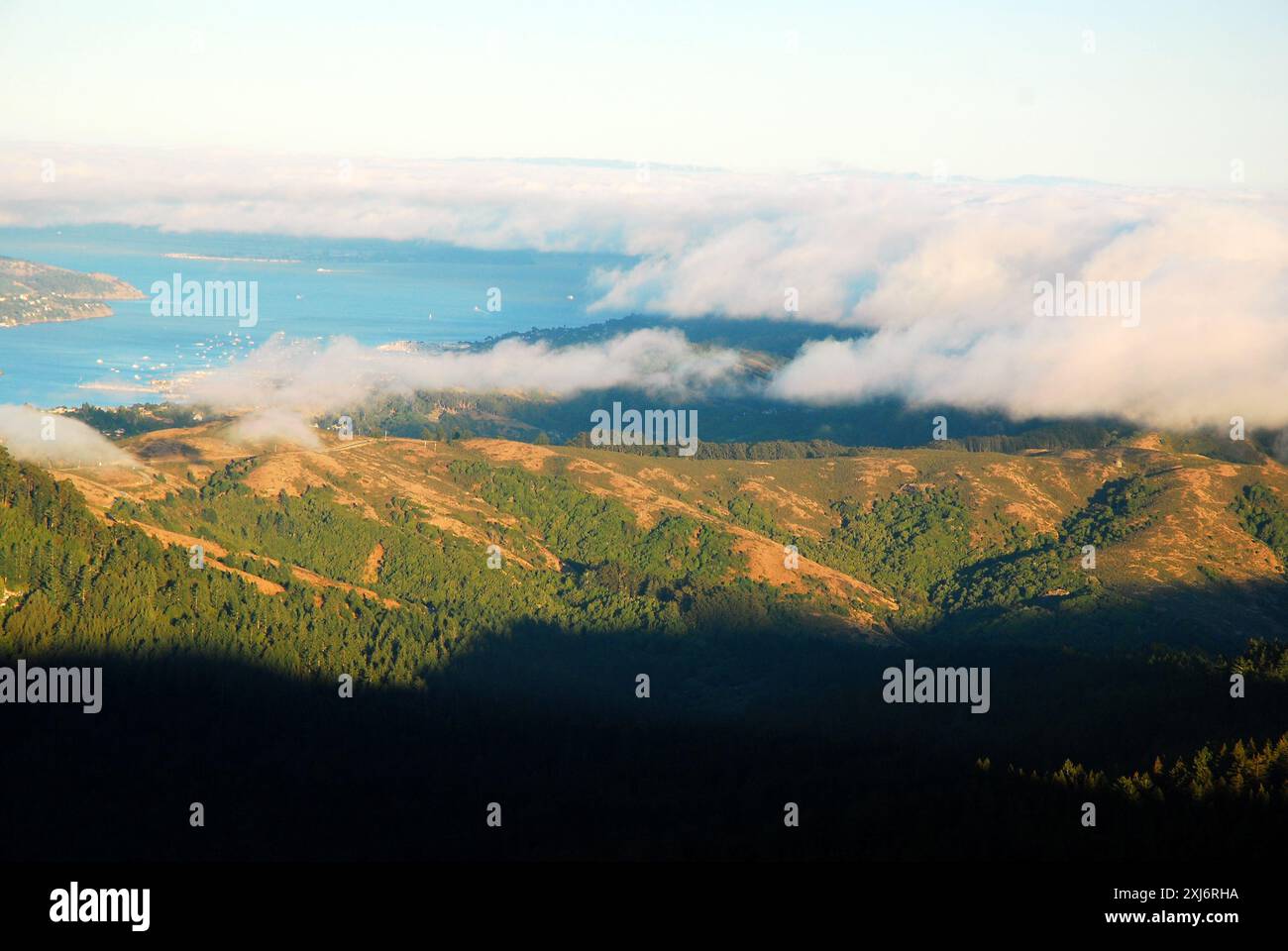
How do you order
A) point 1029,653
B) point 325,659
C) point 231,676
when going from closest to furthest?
point 231,676 → point 325,659 → point 1029,653

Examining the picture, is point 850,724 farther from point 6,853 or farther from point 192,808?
point 6,853

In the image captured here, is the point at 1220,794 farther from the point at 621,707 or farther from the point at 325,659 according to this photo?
the point at 325,659

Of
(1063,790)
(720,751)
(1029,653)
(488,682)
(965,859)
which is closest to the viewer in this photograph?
(965,859)

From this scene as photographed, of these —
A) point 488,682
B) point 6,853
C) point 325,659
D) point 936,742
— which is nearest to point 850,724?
point 936,742

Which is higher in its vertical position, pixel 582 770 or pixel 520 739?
pixel 520 739

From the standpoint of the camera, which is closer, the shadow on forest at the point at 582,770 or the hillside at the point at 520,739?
the shadow on forest at the point at 582,770

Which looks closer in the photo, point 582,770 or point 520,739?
point 582,770

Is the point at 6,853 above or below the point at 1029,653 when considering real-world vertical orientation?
below

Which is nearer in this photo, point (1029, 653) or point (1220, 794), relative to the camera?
point (1220, 794)

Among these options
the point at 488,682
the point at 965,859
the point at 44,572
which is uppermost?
the point at 44,572

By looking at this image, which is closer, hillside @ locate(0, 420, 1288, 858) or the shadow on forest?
the shadow on forest
